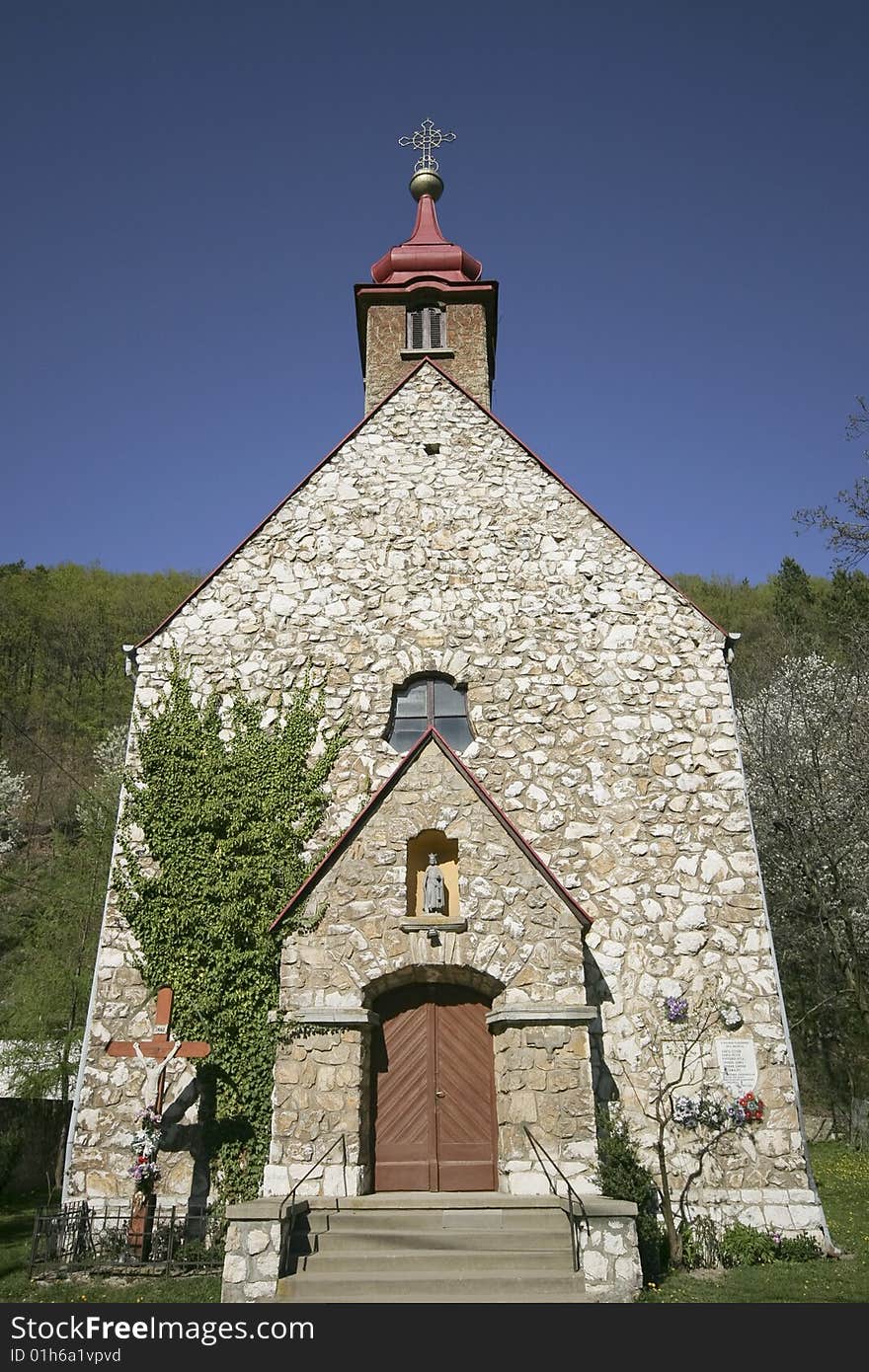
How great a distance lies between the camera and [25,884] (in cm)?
2877

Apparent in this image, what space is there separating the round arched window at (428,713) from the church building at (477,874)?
0.13 ft

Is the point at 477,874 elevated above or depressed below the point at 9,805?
below

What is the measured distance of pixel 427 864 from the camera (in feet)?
35.2

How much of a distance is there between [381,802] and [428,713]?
2471 mm

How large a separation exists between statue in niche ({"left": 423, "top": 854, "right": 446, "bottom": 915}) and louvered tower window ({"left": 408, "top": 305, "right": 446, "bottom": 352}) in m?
12.4

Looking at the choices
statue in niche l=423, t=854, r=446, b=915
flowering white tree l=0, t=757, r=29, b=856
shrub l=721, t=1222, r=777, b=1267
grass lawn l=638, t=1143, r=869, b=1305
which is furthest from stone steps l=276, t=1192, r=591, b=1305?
flowering white tree l=0, t=757, r=29, b=856

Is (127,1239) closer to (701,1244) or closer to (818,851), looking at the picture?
(701,1244)

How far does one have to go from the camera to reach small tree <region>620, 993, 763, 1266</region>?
10.4 metres

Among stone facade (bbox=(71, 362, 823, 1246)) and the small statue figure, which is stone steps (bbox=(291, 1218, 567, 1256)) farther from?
the small statue figure

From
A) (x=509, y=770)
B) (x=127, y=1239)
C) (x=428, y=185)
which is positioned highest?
(x=428, y=185)

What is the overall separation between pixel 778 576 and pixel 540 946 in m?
39.0

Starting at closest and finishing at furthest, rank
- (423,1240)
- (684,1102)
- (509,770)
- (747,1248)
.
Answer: (423,1240) < (747,1248) < (684,1102) < (509,770)

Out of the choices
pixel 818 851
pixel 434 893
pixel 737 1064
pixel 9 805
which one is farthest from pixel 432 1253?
pixel 9 805

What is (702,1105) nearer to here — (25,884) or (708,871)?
(708,871)
